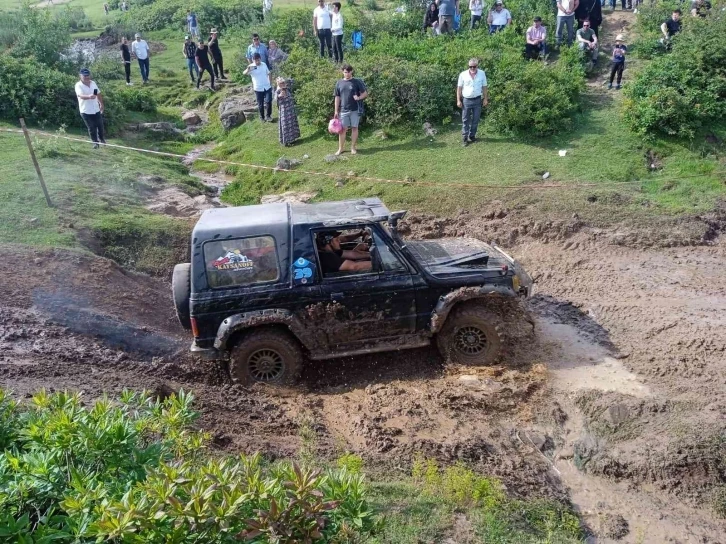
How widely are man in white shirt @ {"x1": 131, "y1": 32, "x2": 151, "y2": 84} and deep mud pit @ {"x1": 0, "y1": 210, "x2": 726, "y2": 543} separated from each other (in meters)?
13.7

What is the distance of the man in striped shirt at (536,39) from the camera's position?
15.3 metres

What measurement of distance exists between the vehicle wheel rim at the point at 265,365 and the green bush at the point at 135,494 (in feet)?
11.1

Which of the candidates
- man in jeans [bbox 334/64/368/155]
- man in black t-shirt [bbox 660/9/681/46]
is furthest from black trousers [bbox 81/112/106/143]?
man in black t-shirt [bbox 660/9/681/46]

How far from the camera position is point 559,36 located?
16172 mm

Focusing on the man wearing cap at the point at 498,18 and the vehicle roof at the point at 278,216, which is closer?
the vehicle roof at the point at 278,216

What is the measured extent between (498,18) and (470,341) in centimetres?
1229

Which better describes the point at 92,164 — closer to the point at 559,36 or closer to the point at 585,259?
the point at 585,259

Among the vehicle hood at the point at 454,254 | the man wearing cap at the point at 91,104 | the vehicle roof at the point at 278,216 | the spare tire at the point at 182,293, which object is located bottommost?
the spare tire at the point at 182,293

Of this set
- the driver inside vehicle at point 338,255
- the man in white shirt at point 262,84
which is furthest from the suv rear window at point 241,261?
the man in white shirt at point 262,84

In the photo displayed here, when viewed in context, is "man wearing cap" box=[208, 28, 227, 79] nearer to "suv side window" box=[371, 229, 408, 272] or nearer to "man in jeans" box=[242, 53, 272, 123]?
"man in jeans" box=[242, 53, 272, 123]

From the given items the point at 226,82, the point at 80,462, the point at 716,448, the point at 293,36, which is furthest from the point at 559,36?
the point at 80,462

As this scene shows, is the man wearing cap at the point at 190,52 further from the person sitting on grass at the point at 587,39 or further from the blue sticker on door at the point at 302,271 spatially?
the blue sticker on door at the point at 302,271

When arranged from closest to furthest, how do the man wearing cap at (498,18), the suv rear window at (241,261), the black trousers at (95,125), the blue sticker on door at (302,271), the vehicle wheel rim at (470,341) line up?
Result: the suv rear window at (241,261) < the blue sticker on door at (302,271) < the vehicle wheel rim at (470,341) < the black trousers at (95,125) < the man wearing cap at (498,18)

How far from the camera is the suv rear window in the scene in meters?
6.90
